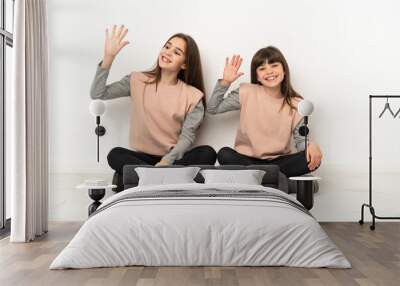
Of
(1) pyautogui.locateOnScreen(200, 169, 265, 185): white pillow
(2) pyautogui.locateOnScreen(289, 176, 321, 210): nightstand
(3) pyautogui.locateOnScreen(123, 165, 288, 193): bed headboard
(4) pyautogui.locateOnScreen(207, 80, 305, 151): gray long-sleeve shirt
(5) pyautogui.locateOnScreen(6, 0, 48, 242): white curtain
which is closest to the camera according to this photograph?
(5) pyautogui.locateOnScreen(6, 0, 48, 242): white curtain

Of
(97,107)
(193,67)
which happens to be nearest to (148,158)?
(97,107)

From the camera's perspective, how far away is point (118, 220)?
4.40 m

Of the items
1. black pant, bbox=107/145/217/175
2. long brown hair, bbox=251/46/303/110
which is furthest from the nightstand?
black pant, bbox=107/145/217/175

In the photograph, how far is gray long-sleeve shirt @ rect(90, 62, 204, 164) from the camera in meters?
6.73

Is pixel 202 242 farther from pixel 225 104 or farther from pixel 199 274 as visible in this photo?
pixel 225 104

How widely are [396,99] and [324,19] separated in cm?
125

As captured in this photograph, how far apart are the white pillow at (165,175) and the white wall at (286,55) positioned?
2.58 ft

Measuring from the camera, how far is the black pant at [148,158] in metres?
6.72

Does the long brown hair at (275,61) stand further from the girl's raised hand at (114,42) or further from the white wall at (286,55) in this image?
the girl's raised hand at (114,42)

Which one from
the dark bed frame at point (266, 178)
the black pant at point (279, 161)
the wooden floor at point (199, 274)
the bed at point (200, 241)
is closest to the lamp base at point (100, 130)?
the dark bed frame at point (266, 178)

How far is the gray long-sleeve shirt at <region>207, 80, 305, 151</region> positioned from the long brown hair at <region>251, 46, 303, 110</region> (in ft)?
0.94

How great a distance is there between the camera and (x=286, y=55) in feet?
22.9

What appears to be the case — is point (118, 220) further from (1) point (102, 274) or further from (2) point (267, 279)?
(2) point (267, 279)

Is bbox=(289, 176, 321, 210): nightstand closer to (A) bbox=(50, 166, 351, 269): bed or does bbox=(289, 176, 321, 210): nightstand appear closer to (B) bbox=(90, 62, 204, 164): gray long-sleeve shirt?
(B) bbox=(90, 62, 204, 164): gray long-sleeve shirt
